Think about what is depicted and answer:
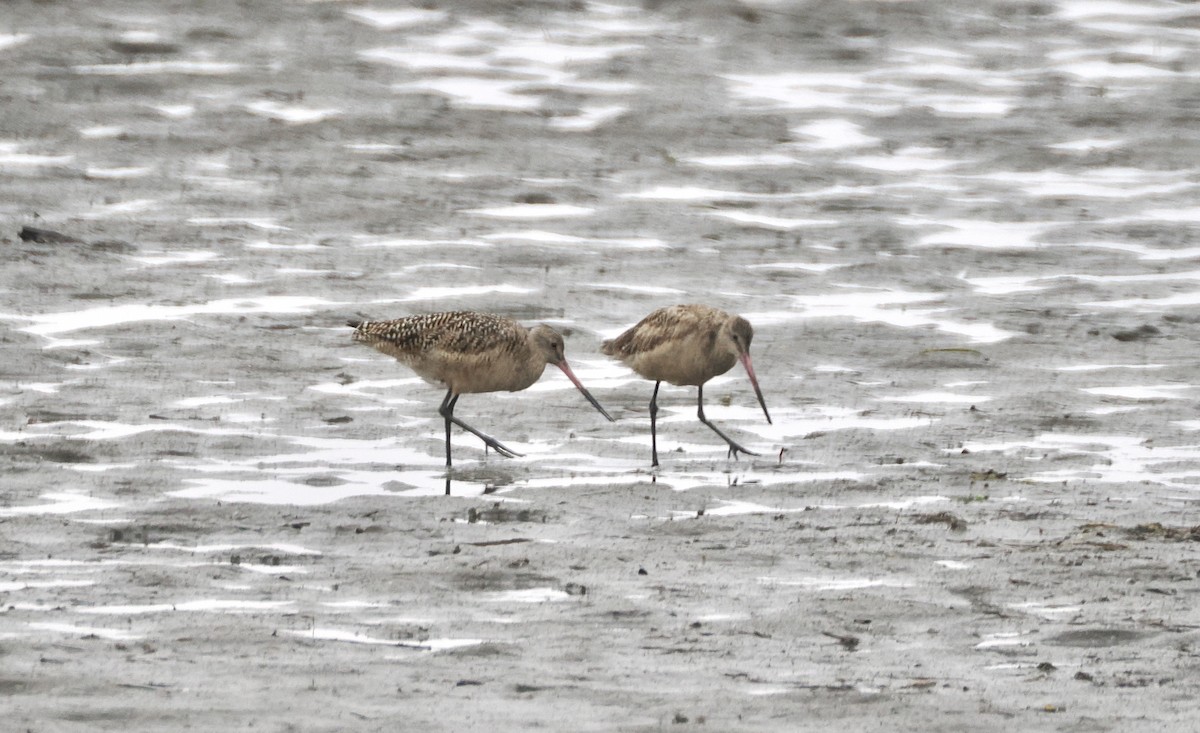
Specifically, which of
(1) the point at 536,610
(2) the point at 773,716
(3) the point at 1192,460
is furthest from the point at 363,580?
(3) the point at 1192,460

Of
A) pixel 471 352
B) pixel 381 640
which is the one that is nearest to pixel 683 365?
pixel 471 352

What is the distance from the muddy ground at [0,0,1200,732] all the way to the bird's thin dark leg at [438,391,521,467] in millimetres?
121

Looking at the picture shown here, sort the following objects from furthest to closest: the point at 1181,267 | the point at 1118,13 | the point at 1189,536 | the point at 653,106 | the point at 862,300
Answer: the point at 1118,13 → the point at 653,106 → the point at 1181,267 → the point at 862,300 → the point at 1189,536

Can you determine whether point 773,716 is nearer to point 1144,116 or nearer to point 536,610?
point 536,610

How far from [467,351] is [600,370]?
1396mm

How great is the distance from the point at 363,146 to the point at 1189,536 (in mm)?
8309

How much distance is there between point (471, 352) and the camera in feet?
30.2

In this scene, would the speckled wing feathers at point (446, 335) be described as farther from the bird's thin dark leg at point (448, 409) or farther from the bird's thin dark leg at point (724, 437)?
the bird's thin dark leg at point (724, 437)

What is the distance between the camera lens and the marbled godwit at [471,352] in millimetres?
9219

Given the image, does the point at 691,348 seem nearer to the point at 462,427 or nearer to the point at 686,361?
the point at 686,361

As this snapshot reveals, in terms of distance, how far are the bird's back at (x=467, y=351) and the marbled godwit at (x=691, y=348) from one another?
0.50 m

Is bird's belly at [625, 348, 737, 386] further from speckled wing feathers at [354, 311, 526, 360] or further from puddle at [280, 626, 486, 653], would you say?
puddle at [280, 626, 486, 653]

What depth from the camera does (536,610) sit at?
6609 millimetres

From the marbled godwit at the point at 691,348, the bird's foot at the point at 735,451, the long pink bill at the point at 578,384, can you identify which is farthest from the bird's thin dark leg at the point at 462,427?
the bird's foot at the point at 735,451
